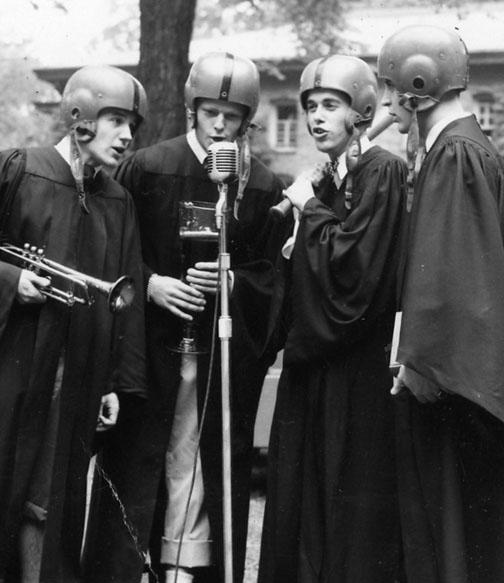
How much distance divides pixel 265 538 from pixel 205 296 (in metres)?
1.21

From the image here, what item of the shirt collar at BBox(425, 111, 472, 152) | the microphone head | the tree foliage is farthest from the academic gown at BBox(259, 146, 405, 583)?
the tree foliage

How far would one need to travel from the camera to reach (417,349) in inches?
167

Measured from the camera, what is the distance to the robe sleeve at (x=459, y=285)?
418 cm

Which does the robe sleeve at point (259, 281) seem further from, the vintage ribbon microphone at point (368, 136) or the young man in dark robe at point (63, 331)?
the young man in dark robe at point (63, 331)

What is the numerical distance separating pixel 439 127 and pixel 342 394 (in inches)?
49.9

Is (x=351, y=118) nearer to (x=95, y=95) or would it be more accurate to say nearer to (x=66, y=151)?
(x=95, y=95)

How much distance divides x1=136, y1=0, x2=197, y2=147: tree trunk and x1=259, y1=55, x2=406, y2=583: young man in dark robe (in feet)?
12.3

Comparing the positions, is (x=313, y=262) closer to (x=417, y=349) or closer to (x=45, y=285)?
(x=417, y=349)

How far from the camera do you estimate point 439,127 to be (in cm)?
457

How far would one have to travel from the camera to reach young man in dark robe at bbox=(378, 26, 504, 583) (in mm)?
4207

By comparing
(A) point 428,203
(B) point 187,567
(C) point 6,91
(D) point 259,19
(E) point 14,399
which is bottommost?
(B) point 187,567

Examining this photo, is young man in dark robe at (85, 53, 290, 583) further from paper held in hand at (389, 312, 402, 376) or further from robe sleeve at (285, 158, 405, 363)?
paper held in hand at (389, 312, 402, 376)

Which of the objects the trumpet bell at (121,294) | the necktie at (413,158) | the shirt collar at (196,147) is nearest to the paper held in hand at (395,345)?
the necktie at (413,158)

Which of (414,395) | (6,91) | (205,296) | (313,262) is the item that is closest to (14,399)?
(205,296)
